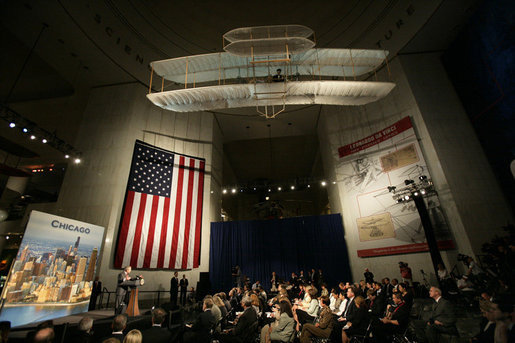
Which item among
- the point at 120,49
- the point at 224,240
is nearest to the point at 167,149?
the point at 120,49

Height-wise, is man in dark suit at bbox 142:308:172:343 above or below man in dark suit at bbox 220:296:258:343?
above

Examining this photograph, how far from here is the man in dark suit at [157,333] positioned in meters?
2.74

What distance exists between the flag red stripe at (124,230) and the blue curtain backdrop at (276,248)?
421 cm

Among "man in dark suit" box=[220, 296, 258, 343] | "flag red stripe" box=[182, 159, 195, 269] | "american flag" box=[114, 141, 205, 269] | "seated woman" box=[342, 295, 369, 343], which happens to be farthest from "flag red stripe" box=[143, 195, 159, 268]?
"seated woman" box=[342, 295, 369, 343]

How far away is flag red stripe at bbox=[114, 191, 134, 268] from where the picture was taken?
320 inches

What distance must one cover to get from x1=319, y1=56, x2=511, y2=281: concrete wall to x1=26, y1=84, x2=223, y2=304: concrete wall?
6.74 meters

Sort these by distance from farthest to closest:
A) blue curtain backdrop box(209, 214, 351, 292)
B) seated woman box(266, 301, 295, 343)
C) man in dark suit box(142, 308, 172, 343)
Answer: blue curtain backdrop box(209, 214, 351, 292) → seated woman box(266, 301, 295, 343) → man in dark suit box(142, 308, 172, 343)

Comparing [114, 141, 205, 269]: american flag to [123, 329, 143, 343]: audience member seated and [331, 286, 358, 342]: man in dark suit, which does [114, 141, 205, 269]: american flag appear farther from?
[123, 329, 143, 343]: audience member seated

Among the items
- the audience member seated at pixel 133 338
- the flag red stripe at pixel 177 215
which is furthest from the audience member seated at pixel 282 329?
the flag red stripe at pixel 177 215

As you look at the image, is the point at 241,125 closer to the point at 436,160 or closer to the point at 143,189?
the point at 143,189

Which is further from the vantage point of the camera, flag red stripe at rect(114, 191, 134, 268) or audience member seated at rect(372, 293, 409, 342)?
flag red stripe at rect(114, 191, 134, 268)

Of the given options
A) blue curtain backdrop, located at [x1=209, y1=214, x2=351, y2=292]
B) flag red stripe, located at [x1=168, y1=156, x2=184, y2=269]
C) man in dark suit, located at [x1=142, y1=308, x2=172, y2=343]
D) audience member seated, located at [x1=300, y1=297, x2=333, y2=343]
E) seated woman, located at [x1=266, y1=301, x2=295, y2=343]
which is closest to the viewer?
man in dark suit, located at [x1=142, y1=308, x2=172, y2=343]

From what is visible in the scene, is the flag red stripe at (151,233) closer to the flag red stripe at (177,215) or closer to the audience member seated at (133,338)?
the flag red stripe at (177,215)

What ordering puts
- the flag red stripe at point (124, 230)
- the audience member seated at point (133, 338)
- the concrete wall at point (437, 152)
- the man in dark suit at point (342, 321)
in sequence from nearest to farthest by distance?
the audience member seated at point (133, 338)
the man in dark suit at point (342, 321)
the concrete wall at point (437, 152)
the flag red stripe at point (124, 230)
